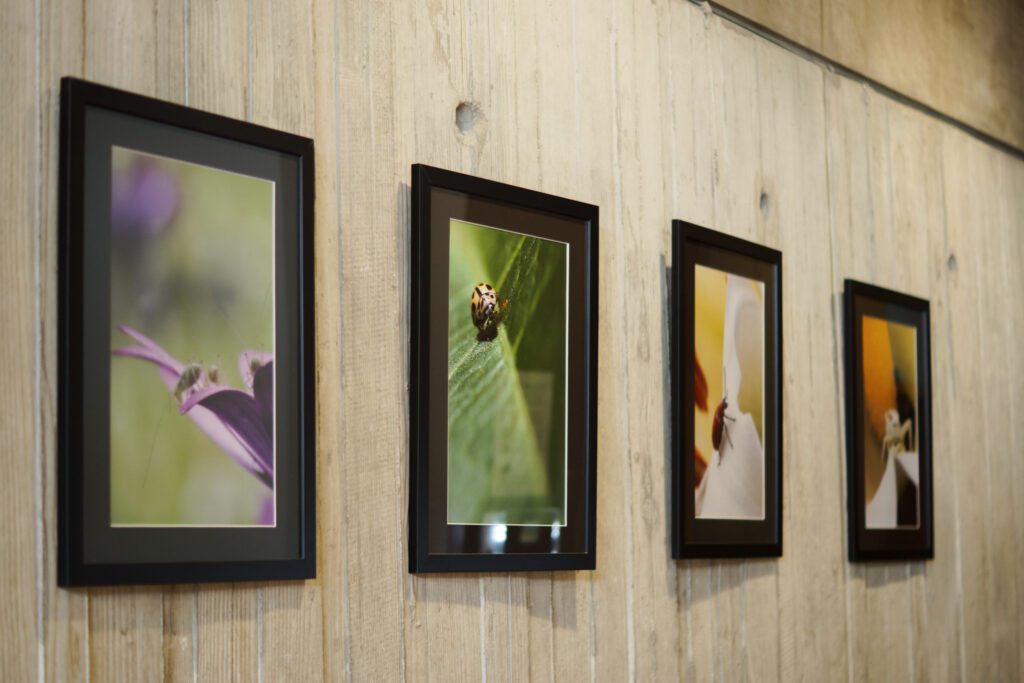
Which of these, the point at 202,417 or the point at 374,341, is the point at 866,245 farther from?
the point at 202,417

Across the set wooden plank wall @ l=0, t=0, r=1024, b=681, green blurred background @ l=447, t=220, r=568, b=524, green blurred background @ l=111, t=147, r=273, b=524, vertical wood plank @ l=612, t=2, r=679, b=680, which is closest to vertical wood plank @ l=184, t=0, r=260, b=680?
wooden plank wall @ l=0, t=0, r=1024, b=681

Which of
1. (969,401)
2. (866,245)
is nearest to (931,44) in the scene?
(866,245)

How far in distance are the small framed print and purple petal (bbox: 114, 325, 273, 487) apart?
1.12 m

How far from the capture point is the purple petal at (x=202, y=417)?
1644 millimetres

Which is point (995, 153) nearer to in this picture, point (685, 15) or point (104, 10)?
point (685, 15)

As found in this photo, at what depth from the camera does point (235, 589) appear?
68.8 inches

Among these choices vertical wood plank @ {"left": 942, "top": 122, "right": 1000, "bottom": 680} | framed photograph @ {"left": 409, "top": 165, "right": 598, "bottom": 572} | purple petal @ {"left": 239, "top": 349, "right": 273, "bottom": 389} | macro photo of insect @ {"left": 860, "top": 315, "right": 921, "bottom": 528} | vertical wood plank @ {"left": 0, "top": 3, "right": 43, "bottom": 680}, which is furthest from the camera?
vertical wood plank @ {"left": 942, "top": 122, "right": 1000, "bottom": 680}

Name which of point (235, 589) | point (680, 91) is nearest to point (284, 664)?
point (235, 589)

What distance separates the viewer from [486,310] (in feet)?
7.17

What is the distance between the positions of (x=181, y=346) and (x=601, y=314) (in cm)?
102

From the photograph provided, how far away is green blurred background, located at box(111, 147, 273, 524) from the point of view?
1.62 meters

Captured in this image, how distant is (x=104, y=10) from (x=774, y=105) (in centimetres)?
191

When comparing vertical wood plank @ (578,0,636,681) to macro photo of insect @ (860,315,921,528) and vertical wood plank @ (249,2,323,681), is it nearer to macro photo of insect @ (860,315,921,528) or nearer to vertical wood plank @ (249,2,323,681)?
vertical wood plank @ (249,2,323,681)

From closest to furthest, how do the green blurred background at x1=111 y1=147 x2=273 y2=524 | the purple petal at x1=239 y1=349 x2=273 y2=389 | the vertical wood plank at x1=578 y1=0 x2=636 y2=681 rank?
the green blurred background at x1=111 y1=147 x2=273 y2=524, the purple petal at x1=239 y1=349 x2=273 y2=389, the vertical wood plank at x1=578 y1=0 x2=636 y2=681
